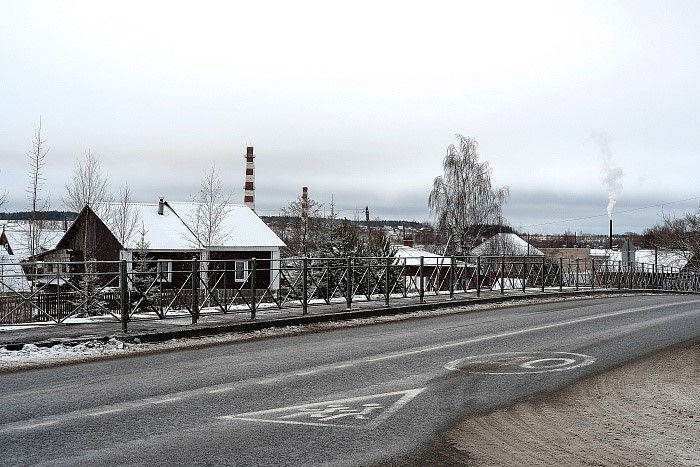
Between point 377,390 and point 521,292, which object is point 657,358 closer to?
point 377,390

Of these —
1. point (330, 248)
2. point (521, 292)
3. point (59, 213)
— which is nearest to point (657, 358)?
point (521, 292)

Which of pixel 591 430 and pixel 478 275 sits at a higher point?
pixel 478 275

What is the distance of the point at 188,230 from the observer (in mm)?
45344

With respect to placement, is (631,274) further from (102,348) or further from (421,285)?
(102,348)

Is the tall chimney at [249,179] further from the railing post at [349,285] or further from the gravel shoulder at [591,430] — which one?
the gravel shoulder at [591,430]

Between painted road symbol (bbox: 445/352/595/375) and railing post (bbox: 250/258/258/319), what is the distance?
5.73 metres

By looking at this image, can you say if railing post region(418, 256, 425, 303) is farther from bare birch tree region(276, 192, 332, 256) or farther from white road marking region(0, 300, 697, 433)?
bare birch tree region(276, 192, 332, 256)

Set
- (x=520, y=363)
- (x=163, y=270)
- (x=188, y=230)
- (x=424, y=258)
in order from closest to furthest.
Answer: (x=520, y=363)
(x=163, y=270)
(x=424, y=258)
(x=188, y=230)

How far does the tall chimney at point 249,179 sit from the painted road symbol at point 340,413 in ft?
152

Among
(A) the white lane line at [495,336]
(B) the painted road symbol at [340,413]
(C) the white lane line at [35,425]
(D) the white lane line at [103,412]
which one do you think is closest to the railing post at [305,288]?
(A) the white lane line at [495,336]

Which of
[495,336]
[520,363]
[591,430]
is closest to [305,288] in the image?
[495,336]

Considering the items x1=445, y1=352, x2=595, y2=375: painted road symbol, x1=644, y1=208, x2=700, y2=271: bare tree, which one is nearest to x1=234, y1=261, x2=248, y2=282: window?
x1=445, y1=352, x2=595, y2=375: painted road symbol

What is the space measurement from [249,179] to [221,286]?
38932 mm

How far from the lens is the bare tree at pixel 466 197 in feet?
156
